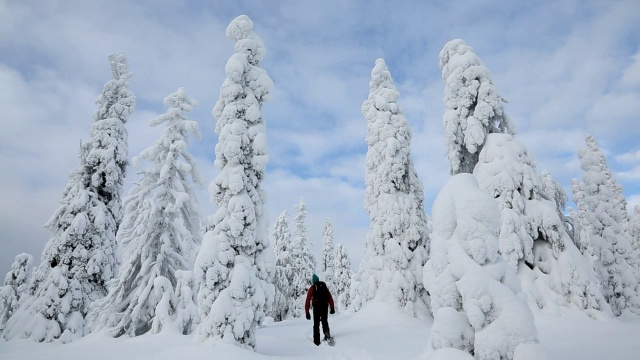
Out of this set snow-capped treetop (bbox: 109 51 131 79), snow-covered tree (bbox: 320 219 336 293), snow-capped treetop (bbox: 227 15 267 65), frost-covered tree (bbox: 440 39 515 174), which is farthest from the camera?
snow-covered tree (bbox: 320 219 336 293)

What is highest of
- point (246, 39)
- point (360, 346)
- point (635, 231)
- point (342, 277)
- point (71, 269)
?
point (246, 39)

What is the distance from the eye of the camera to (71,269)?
17.0 m

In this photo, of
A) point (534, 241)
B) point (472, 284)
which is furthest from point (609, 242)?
point (472, 284)

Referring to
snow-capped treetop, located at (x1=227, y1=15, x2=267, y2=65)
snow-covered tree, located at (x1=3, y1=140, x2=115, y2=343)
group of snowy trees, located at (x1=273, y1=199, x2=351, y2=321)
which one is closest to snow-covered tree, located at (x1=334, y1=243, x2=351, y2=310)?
group of snowy trees, located at (x1=273, y1=199, x2=351, y2=321)

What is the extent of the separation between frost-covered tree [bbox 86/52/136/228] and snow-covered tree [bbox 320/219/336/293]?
118 feet

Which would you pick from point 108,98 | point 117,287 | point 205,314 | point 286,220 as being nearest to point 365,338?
point 205,314

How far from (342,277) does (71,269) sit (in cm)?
4180

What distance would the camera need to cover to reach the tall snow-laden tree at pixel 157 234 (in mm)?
13781

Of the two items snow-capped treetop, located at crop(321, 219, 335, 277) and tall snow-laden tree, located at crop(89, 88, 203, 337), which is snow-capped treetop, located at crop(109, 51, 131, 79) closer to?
tall snow-laden tree, located at crop(89, 88, 203, 337)

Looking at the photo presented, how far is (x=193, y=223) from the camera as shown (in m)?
15.5

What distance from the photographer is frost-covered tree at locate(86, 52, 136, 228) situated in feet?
60.1

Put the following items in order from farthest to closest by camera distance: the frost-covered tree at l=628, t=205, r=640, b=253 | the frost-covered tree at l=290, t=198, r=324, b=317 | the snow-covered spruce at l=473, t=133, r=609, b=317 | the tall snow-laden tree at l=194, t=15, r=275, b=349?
the frost-covered tree at l=290, t=198, r=324, b=317 → the frost-covered tree at l=628, t=205, r=640, b=253 → the snow-covered spruce at l=473, t=133, r=609, b=317 → the tall snow-laden tree at l=194, t=15, r=275, b=349

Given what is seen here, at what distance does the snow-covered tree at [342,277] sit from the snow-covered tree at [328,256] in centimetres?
113

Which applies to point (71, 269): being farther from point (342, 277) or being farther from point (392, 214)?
point (342, 277)
